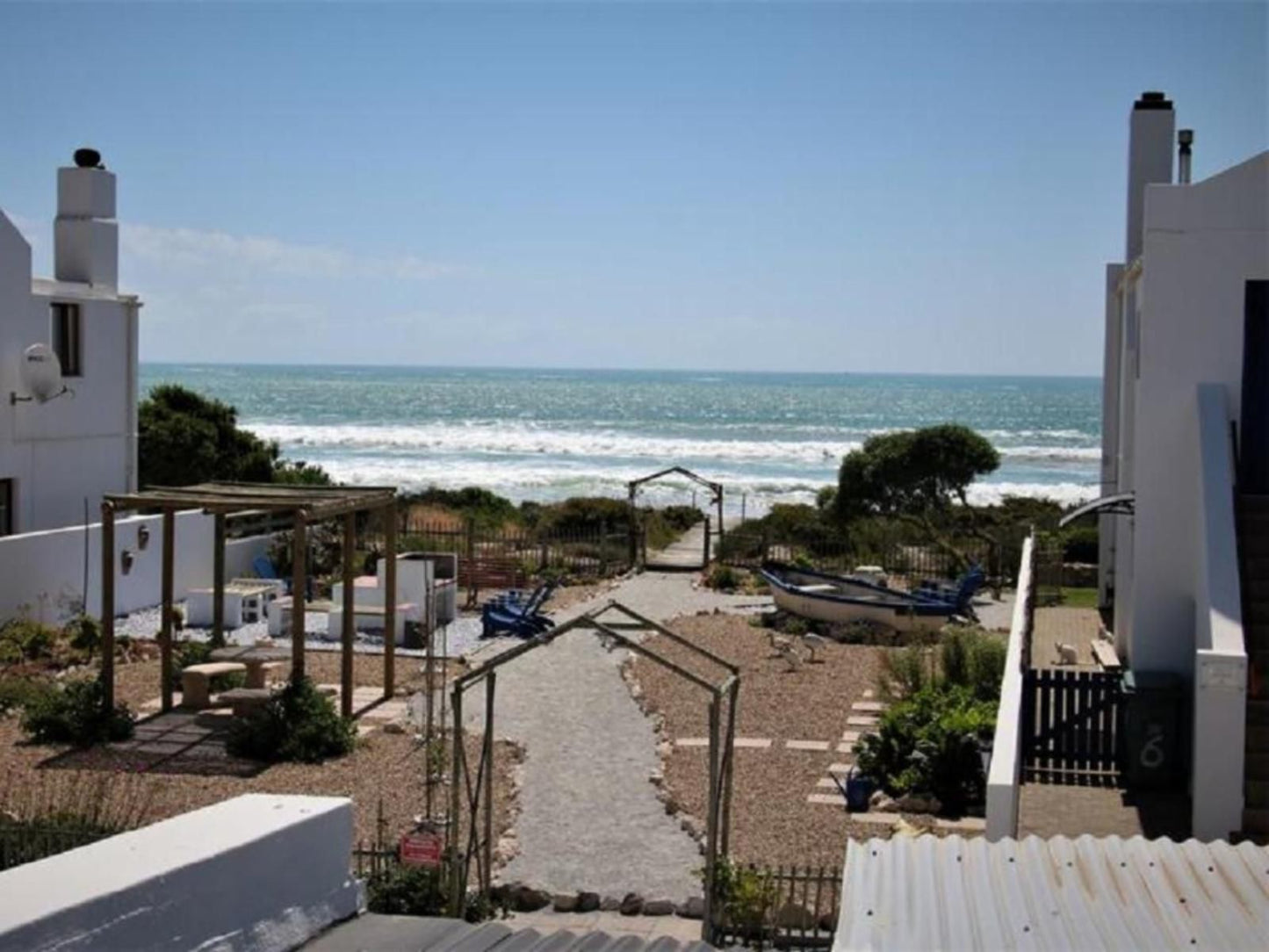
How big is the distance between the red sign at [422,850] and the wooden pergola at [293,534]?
5325 mm

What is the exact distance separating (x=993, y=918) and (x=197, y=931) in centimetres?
280

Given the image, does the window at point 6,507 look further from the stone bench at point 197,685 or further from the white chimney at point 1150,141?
the white chimney at point 1150,141

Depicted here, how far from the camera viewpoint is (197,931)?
5055 mm

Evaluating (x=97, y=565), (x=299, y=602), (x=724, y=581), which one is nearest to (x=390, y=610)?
(x=299, y=602)

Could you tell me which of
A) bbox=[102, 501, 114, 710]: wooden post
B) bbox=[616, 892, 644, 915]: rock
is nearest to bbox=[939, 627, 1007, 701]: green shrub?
bbox=[616, 892, 644, 915]: rock

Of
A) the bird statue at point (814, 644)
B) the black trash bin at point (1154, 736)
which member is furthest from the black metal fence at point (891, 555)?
the black trash bin at point (1154, 736)

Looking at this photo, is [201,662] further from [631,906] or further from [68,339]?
[631,906]

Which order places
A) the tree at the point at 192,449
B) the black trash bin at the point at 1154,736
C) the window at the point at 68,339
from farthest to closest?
the tree at the point at 192,449, the window at the point at 68,339, the black trash bin at the point at 1154,736

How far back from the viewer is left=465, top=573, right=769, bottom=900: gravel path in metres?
12.4

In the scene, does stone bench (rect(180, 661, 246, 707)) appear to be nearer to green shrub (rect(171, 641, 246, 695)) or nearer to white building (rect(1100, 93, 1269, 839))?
green shrub (rect(171, 641, 246, 695))

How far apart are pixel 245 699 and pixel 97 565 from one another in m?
7.48

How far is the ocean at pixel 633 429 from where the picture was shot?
7825cm

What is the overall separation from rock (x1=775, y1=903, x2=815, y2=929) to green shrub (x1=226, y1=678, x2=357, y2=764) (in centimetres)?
653

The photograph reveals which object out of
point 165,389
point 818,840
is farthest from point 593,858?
point 165,389
